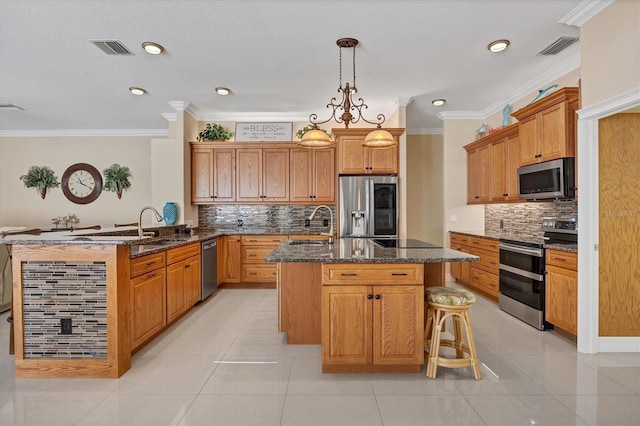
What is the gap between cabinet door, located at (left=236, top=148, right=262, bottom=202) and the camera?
18.2ft

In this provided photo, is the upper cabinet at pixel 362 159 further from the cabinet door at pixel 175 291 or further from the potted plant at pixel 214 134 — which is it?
the cabinet door at pixel 175 291

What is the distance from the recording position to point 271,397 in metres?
2.20

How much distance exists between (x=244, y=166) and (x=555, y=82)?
428cm

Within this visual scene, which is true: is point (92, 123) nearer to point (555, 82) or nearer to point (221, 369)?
point (221, 369)

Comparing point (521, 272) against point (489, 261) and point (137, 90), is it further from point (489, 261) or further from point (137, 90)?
point (137, 90)

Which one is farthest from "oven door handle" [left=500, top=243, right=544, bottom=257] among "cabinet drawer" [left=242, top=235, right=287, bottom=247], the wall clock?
the wall clock

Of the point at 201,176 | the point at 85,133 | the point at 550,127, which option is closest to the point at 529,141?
the point at 550,127

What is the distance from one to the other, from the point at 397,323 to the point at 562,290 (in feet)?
5.93

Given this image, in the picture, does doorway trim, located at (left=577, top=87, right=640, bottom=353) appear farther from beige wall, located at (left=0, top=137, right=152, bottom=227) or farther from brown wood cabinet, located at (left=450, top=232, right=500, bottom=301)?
beige wall, located at (left=0, top=137, right=152, bottom=227)

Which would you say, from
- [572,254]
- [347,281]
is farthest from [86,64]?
[572,254]

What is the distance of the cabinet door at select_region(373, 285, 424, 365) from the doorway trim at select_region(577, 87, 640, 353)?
1546 mm

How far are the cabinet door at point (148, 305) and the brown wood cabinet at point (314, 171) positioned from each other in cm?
276

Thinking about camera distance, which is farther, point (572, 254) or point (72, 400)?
point (572, 254)

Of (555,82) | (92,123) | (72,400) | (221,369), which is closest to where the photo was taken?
(72,400)
